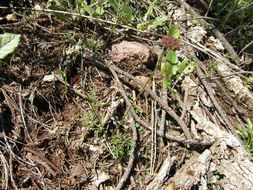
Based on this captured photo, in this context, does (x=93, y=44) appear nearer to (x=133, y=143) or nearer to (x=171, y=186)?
(x=133, y=143)

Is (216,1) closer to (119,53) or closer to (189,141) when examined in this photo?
(119,53)

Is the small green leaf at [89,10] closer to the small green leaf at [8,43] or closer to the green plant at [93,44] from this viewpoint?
the green plant at [93,44]

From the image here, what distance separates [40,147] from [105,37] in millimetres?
983

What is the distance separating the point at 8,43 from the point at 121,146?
856mm

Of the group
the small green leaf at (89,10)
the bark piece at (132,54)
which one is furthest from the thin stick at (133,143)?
the small green leaf at (89,10)

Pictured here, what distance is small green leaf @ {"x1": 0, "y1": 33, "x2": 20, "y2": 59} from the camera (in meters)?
2.16

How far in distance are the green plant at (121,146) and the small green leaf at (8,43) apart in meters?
0.78

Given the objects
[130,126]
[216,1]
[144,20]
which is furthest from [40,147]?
[216,1]

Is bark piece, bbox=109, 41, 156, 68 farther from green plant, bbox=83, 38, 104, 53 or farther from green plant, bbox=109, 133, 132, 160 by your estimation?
green plant, bbox=109, 133, 132, 160

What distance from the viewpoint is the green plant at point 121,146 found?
241cm

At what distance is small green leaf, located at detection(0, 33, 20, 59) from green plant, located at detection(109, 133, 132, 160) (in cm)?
78

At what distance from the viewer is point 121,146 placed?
2434 mm

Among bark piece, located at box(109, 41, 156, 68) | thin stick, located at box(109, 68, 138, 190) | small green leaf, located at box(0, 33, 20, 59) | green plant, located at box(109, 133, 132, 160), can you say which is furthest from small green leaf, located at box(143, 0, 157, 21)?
small green leaf, located at box(0, 33, 20, 59)

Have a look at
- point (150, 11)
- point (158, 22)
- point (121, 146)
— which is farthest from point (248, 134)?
point (150, 11)
